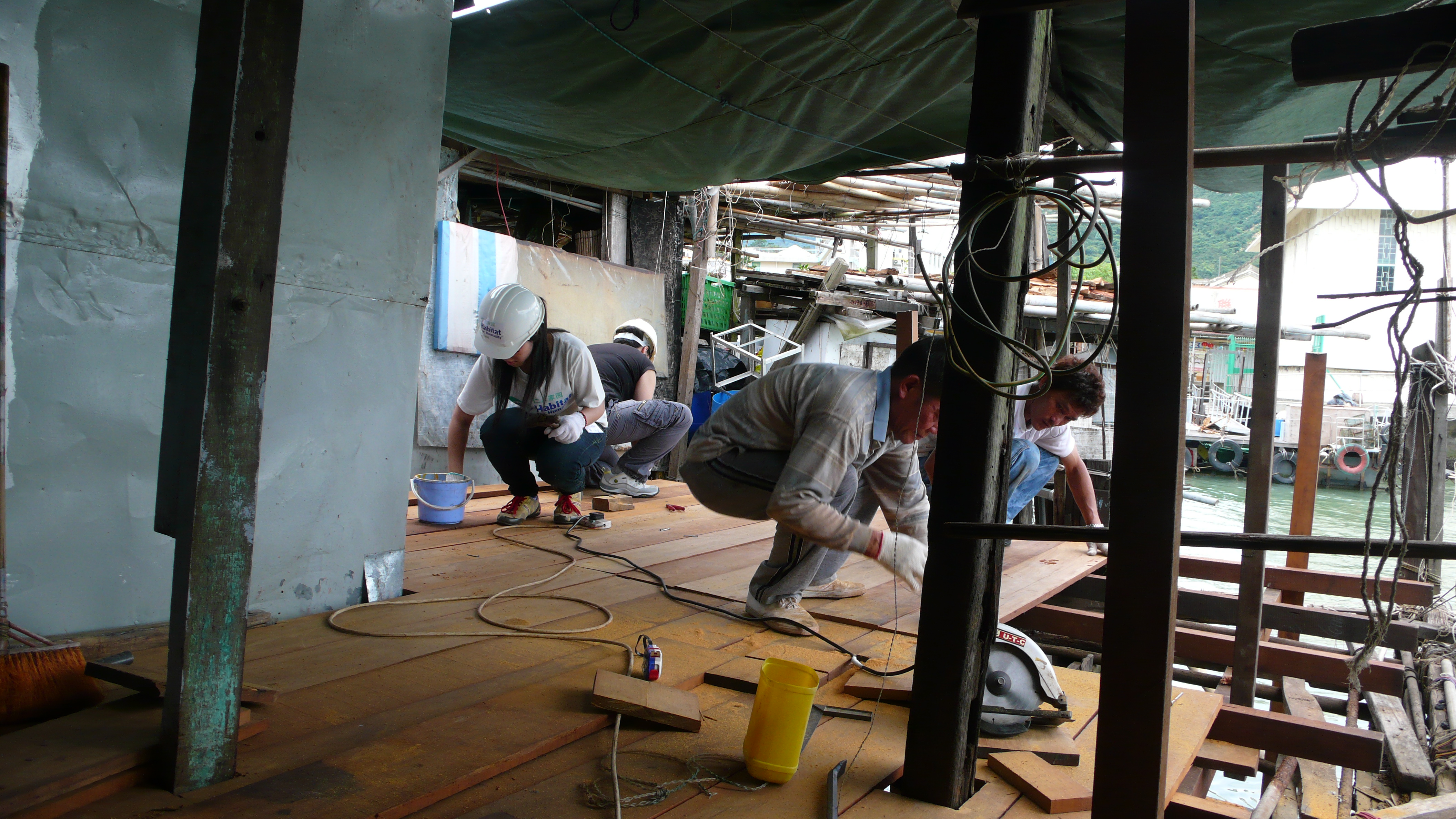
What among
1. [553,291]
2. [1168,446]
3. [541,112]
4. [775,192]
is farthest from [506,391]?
[775,192]

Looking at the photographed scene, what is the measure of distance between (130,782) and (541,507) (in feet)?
11.1

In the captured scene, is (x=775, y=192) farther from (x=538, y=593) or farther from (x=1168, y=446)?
(x=1168, y=446)

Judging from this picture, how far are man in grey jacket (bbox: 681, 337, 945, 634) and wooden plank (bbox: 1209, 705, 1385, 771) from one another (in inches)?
51.2

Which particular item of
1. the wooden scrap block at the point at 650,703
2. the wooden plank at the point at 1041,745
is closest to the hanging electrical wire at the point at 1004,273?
the wooden plank at the point at 1041,745

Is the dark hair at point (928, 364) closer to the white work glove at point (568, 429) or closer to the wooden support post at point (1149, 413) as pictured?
the wooden support post at point (1149, 413)

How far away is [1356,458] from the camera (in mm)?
16375

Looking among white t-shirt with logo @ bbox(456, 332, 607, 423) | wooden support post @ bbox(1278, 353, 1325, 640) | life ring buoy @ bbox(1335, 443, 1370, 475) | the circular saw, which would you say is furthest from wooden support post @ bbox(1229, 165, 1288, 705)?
life ring buoy @ bbox(1335, 443, 1370, 475)

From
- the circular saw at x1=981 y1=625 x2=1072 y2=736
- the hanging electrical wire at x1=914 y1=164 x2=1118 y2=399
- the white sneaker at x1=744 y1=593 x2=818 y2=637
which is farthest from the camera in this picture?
the white sneaker at x1=744 y1=593 x2=818 y2=637

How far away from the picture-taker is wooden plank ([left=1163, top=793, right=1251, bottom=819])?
2.20m

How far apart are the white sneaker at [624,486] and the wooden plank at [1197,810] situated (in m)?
3.68

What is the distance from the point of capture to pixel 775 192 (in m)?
9.25

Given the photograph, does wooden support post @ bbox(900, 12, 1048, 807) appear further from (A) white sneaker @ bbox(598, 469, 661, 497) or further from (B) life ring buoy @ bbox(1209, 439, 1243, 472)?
(B) life ring buoy @ bbox(1209, 439, 1243, 472)

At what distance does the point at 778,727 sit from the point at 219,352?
1.31m

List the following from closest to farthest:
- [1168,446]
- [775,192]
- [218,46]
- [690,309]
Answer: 1. [1168,446]
2. [218,46]
3. [690,309]
4. [775,192]
